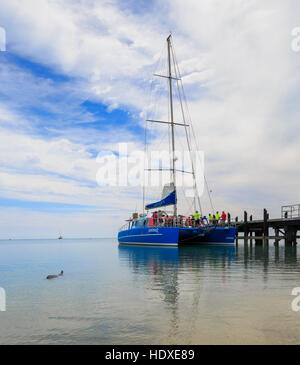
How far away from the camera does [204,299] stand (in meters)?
9.54

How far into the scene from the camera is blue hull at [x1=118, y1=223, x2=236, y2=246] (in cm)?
3433

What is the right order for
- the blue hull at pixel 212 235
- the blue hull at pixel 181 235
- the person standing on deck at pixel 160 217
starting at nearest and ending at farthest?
the blue hull at pixel 181 235, the blue hull at pixel 212 235, the person standing on deck at pixel 160 217

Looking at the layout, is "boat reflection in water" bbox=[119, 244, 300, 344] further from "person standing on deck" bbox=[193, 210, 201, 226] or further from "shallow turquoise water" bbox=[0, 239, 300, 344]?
"person standing on deck" bbox=[193, 210, 201, 226]

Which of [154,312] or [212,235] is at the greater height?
[154,312]

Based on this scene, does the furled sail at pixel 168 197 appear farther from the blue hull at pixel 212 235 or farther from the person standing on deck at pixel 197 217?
the blue hull at pixel 212 235

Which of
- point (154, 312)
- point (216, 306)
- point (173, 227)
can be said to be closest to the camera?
point (154, 312)

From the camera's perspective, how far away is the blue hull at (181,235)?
113 ft

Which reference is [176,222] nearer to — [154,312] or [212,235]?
[212,235]

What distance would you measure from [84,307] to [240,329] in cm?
433

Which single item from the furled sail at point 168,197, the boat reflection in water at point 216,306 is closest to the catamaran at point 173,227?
the furled sail at point 168,197

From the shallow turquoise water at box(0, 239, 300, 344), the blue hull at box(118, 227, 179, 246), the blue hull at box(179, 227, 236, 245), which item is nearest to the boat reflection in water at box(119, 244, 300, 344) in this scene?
the shallow turquoise water at box(0, 239, 300, 344)

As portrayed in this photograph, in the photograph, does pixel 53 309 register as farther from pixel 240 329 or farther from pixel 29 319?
pixel 240 329

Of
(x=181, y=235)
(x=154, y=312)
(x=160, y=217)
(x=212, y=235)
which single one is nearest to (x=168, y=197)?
(x=160, y=217)

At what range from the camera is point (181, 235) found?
3650 cm
